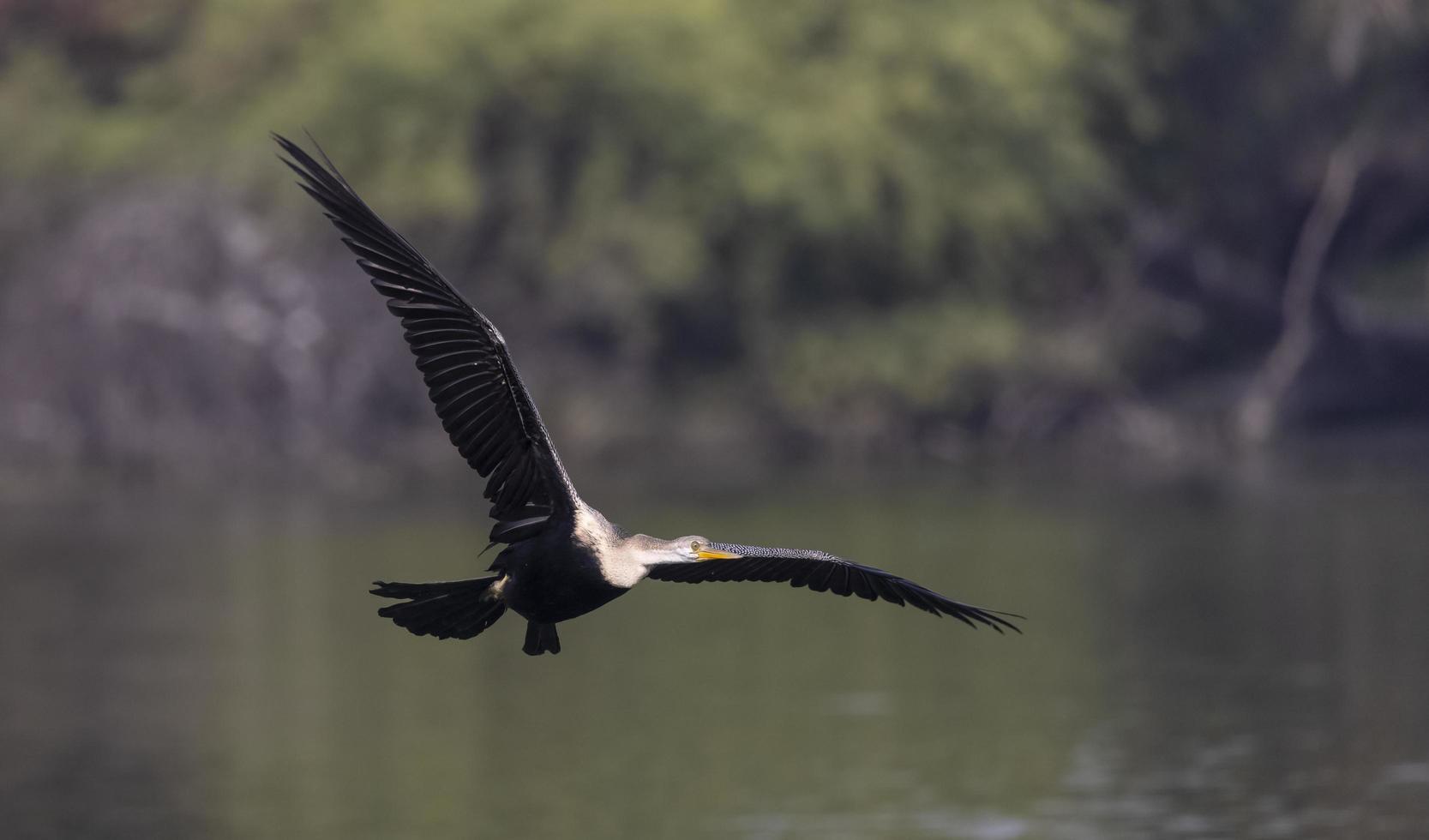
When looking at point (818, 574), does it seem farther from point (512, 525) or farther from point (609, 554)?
point (512, 525)

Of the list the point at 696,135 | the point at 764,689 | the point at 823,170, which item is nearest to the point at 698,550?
the point at 764,689

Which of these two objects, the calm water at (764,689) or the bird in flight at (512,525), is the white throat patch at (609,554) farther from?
the calm water at (764,689)

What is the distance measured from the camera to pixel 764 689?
20.6 meters

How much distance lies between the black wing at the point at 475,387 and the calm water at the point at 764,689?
631cm

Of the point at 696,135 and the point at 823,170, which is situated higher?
the point at 696,135

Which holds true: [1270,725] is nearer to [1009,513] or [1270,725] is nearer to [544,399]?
[1009,513]

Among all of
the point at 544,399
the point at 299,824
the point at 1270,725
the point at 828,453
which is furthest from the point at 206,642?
the point at 828,453

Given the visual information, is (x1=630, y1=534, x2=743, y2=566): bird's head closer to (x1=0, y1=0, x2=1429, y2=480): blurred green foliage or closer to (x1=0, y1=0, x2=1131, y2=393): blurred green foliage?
(x1=0, y1=0, x2=1131, y2=393): blurred green foliage

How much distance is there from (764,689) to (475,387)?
11.7 metres

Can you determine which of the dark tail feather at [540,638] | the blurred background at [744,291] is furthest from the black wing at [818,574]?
the blurred background at [744,291]

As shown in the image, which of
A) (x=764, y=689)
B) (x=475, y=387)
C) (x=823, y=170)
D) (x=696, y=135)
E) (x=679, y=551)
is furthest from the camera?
(x=823, y=170)

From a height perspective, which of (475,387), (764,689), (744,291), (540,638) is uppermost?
(744,291)

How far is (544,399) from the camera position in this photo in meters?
39.0

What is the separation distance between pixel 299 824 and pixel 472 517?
1759cm
